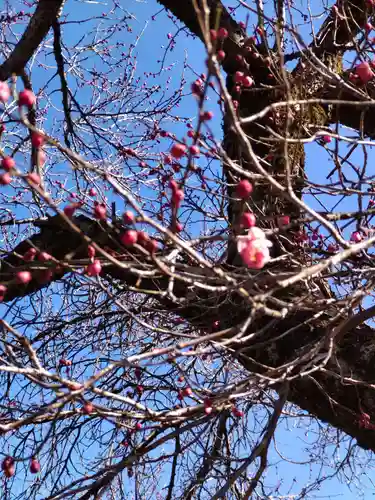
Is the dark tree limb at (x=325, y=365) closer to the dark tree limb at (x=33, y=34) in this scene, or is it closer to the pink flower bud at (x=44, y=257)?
the pink flower bud at (x=44, y=257)

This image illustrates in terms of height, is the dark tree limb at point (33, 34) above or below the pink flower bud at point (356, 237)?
above

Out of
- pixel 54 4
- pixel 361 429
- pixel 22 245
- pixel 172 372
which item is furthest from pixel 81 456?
pixel 54 4

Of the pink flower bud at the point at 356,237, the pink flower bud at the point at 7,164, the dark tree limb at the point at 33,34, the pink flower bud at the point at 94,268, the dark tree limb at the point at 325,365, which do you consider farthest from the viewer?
the dark tree limb at the point at 33,34

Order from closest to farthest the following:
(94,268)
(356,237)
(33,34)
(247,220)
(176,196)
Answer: (176,196)
(247,220)
(94,268)
(356,237)
(33,34)

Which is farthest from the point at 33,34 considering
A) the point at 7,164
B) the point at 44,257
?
the point at 7,164

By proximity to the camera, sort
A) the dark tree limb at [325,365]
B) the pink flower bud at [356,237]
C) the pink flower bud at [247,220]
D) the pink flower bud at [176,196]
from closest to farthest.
Answer: the pink flower bud at [176,196]
the pink flower bud at [247,220]
the pink flower bud at [356,237]
the dark tree limb at [325,365]

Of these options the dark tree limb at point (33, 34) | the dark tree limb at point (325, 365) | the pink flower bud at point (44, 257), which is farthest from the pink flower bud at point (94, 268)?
the dark tree limb at point (33, 34)

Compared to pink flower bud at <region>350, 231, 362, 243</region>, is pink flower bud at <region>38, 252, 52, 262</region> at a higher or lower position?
lower

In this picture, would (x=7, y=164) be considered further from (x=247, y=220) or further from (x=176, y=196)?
(x=247, y=220)

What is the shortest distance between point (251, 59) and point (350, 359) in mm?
2229

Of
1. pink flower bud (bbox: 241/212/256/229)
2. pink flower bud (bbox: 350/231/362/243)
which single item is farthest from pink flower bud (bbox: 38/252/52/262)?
pink flower bud (bbox: 350/231/362/243)

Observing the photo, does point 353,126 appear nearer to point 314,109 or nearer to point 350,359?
point 314,109

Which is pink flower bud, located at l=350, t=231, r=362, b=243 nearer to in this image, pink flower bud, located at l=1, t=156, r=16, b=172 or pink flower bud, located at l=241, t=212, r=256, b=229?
pink flower bud, located at l=241, t=212, r=256, b=229

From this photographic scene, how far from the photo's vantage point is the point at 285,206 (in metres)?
3.44
